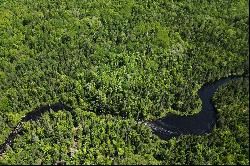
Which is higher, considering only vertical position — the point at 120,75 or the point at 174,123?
the point at 120,75

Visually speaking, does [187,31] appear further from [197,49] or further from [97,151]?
[97,151]

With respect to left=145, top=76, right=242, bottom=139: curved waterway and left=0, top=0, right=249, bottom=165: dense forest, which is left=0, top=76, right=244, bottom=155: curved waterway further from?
left=0, top=0, right=249, bottom=165: dense forest

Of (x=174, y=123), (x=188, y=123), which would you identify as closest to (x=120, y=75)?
(x=174, y=123)

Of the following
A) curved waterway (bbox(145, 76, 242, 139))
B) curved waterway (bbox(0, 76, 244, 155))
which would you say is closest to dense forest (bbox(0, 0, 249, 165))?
curved waterway (bbox(0, 76, 244, 155))

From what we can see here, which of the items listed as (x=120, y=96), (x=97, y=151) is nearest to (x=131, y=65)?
(x=120, y=96)

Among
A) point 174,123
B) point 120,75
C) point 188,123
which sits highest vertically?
point 120,75

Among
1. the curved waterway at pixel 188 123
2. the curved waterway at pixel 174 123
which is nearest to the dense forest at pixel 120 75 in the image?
the curved waterway at pixel 174 123

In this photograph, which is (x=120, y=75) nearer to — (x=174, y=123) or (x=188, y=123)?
(x=174, y=123)
